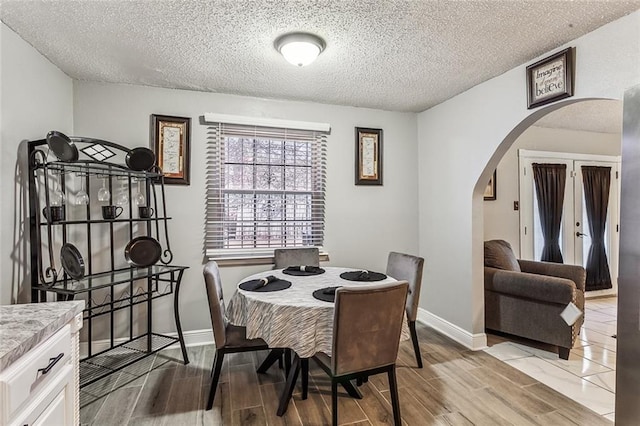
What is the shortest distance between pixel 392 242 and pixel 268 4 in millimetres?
2812

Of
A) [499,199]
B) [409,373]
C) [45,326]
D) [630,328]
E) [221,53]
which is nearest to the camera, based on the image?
[45,326]

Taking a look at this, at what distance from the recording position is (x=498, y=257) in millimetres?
3674

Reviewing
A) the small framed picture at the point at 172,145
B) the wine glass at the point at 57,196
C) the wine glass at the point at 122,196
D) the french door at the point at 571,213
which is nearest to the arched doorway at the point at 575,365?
the french door at the point at 571,213

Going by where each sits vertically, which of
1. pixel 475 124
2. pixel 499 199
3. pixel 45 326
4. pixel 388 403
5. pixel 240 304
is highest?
pixel 475 124

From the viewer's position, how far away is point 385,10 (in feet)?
6.23

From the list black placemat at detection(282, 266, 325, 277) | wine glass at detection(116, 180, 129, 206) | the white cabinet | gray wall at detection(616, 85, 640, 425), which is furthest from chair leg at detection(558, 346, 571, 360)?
wine glass at detection(116, 180, 129, 206)

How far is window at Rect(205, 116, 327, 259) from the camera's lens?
3326 millimetres

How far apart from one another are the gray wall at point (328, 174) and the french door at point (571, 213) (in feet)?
5.79

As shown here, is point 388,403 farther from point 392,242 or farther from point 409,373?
point 392,242

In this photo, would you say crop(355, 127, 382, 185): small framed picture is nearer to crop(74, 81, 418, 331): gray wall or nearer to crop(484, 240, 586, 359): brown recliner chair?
crop(74, 81, 418, 331): gray wall

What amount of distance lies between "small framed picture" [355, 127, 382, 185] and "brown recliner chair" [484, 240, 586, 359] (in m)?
1.49

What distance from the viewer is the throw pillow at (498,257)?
3.65 metres

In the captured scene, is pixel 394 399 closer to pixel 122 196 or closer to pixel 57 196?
pixel 122 196

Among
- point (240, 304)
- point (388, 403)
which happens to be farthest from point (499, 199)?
point (240, 304)
